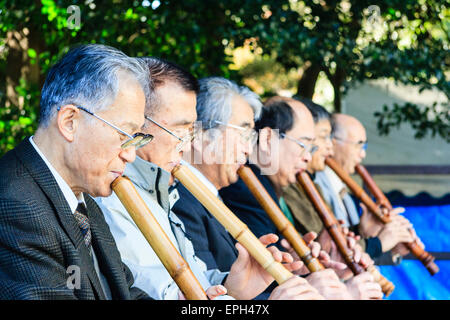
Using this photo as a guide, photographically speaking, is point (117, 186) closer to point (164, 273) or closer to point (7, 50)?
point (164, 273)

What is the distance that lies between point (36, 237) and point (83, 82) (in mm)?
639

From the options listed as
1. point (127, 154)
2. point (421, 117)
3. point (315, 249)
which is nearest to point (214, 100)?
point (315, 249)

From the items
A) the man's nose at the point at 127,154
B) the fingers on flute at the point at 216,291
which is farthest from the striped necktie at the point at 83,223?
the fingers on flute at the point at 216,291

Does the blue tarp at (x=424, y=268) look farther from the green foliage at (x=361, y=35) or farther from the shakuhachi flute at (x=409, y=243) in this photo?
the green foliage at (x=361, y=35)

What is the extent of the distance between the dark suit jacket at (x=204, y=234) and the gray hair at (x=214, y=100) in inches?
29.9

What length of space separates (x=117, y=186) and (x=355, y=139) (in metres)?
4.71

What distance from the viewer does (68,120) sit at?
239cm

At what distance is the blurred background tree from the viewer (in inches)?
196

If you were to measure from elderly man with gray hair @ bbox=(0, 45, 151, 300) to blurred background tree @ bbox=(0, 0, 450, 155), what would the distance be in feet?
7.56

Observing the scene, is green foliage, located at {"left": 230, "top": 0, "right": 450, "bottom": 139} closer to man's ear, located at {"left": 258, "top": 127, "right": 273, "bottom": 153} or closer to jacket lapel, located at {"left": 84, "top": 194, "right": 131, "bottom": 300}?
man's ear, located at {"left": 258, "top": 127, "right": 273, "bottom": 153}

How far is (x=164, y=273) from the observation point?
286 centimetres

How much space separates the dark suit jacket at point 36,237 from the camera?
203 cm

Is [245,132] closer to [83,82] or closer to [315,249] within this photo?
[315,249]

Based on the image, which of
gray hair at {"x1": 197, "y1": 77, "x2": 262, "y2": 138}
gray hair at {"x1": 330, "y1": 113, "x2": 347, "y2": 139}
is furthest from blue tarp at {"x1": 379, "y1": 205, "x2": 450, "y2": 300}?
gray hair at {"x1": 197, "y1": 77, "x2": 262, "y2": 138}
